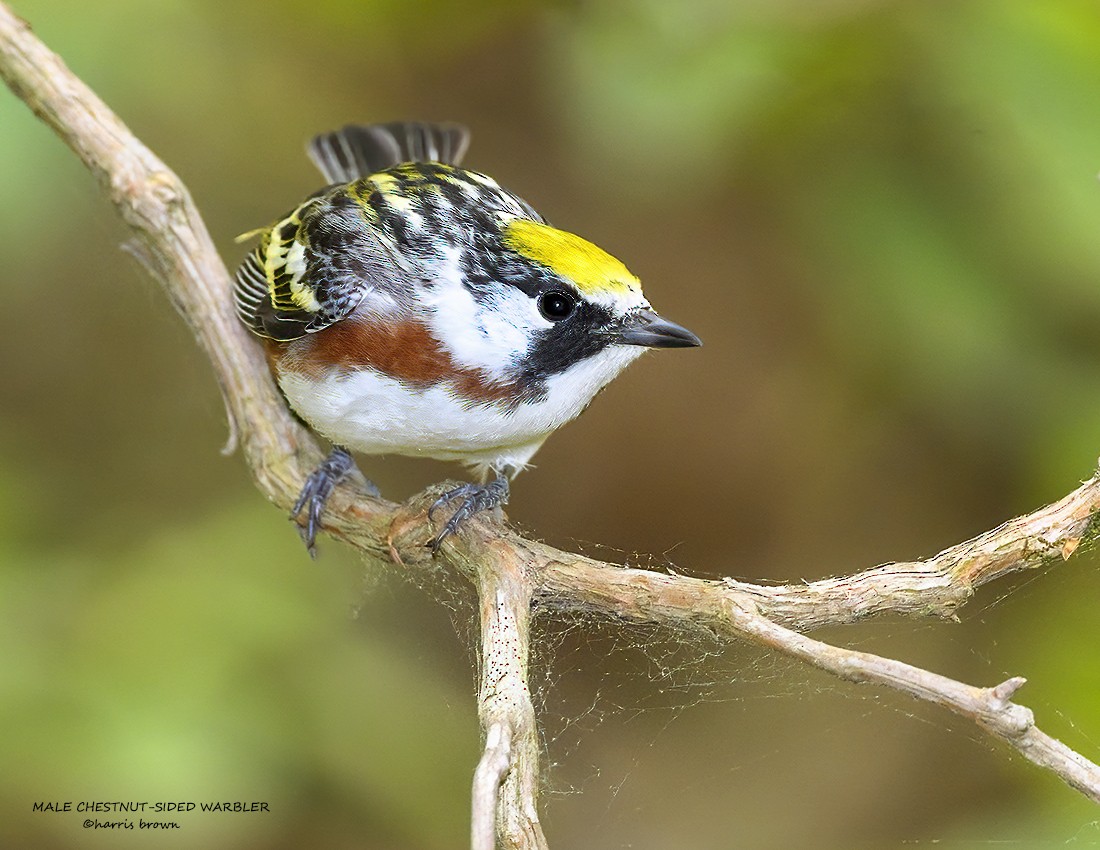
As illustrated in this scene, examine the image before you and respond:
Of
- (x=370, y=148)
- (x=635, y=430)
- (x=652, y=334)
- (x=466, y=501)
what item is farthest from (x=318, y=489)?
(x=635, y=430)

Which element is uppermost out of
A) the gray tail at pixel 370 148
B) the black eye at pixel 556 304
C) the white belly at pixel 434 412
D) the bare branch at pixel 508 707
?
the gray tail at pixel 370 148

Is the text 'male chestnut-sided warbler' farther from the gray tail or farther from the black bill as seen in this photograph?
the gray tail

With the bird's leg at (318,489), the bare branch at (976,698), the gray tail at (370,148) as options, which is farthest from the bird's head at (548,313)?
the gray tail at (370,148)

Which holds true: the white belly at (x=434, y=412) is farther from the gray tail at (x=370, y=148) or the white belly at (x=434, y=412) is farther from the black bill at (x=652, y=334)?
the gray tail at (x=370, y=148)

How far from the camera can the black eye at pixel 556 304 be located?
113 inches

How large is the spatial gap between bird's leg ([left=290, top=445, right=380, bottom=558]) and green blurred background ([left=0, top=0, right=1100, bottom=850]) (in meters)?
0.37

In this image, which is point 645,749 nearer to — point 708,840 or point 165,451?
point 708,840

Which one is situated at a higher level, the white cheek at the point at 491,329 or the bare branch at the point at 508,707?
the white cheek at the point at 491,329

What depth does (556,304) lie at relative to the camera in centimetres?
289

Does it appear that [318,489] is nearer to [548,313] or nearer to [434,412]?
[434,412]

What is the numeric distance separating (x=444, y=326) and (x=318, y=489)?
32.2 inches

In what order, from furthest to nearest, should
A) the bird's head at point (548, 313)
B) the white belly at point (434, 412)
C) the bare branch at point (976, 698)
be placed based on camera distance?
the white belly at point (434, 412) → the bird's head at point (548, 313) → the bare branch at point (976, 698)

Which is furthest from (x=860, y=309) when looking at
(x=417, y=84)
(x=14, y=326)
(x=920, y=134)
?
(x=14, y=326)

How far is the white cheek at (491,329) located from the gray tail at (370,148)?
1.58 m
